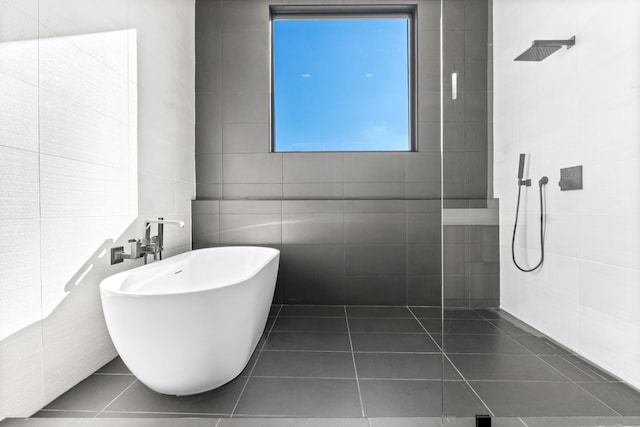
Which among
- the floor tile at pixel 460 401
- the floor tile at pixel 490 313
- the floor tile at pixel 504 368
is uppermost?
the floor tile at pixel 490 313

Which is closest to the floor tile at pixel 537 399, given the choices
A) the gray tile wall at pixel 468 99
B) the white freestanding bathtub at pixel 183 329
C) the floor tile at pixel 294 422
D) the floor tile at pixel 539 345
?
the floor tile at pixel 539 345

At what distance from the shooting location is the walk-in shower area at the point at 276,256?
1094mm

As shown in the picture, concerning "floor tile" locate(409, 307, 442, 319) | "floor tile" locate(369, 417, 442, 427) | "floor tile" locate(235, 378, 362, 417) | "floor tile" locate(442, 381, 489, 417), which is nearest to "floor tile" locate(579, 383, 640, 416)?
"floor tile" locate(442, 381, 489, 417)

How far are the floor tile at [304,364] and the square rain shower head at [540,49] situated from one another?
158cm

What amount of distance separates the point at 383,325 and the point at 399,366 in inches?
26.3

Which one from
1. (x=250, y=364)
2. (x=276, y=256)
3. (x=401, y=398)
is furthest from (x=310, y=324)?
(x=401, y=398)

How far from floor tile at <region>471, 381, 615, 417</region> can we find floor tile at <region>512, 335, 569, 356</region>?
106 mm

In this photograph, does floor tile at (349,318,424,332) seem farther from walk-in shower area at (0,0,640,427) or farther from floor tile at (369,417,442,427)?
floor tile at (369,417,442,427)

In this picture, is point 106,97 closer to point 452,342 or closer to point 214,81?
point 214,81

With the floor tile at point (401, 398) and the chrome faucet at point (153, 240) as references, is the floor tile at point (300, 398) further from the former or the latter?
the chrome faucet at point (153, 240)

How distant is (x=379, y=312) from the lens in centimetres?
285

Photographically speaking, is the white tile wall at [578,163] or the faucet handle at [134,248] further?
the faucet handle at [134,248]

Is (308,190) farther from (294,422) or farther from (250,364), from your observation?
(294,422)

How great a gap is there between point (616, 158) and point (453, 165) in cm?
47
